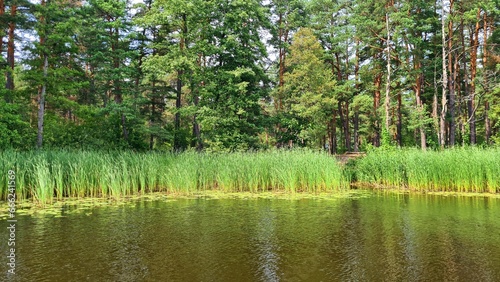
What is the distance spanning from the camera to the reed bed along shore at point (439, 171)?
1074 cm

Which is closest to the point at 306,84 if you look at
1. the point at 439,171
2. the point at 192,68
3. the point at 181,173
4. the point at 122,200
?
the point at 192,68

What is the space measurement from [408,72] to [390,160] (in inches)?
603

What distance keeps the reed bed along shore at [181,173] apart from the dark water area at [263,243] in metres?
2.18

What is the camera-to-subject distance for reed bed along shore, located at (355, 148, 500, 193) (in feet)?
35.2

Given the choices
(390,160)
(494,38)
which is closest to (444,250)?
(390,160)

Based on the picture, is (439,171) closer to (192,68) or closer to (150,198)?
(150,198)

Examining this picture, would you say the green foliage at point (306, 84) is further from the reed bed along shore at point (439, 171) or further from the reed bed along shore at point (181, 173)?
the reed bed along shore at point (181, 173)

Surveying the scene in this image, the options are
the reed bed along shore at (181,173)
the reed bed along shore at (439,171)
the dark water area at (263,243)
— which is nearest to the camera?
the dark water area at (263,243)

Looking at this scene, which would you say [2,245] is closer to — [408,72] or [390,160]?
[390,160]

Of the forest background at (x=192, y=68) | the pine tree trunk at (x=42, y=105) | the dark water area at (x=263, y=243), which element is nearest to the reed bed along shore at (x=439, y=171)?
the dark water area at (x=263, y=243)

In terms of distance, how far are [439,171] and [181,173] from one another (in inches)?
335

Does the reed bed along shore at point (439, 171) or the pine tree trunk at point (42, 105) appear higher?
the pine tree trunk at point (42, 105)

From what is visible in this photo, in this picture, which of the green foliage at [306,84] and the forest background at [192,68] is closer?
the forest background at [192,68]

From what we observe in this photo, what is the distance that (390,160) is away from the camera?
41.5 ft
